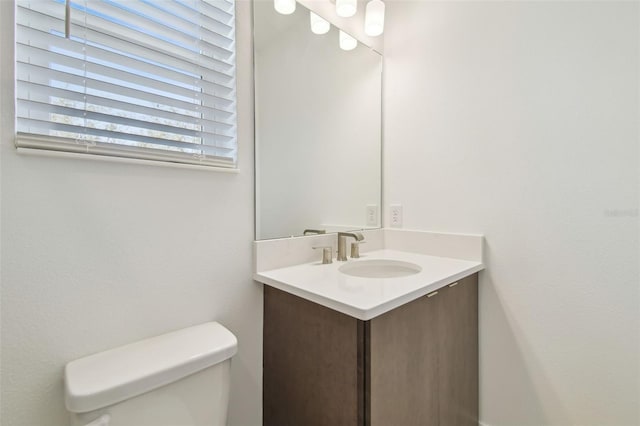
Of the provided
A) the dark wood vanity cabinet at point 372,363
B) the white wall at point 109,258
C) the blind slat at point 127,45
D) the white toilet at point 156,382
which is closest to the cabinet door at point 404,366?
the dark wood vanity cabinet at point 372,363

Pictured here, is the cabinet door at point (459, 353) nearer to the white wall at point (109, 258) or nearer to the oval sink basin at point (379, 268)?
the oval sink basin at point (379, 268)

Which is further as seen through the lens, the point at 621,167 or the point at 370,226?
the point at 370,226

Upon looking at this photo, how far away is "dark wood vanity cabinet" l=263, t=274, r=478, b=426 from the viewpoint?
834mm

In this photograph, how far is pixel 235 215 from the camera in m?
1.11

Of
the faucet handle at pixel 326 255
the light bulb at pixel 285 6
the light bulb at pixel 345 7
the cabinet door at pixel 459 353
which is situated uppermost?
the light bulb at pixel 345 7

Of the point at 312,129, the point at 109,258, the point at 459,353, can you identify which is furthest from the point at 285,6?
the point at 459,353

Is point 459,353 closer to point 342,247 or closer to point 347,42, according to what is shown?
point 342,247

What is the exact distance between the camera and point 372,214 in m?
1.68

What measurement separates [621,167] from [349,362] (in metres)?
1.15

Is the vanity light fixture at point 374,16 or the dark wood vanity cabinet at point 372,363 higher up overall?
the vanity light fixture at point 374,16

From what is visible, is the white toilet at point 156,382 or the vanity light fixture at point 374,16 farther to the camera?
the vanity light fixture at point 374,16

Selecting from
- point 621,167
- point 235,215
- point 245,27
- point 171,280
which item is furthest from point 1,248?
point 621,167

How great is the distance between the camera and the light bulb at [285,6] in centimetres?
125

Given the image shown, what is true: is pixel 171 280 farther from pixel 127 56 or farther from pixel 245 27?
pixel 245 27
